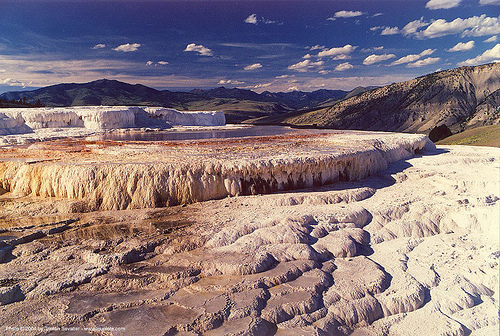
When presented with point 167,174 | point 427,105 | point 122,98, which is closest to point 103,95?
point 122,98

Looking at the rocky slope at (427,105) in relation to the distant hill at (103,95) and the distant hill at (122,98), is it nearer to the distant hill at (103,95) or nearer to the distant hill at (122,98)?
the distant hill at (122,98)

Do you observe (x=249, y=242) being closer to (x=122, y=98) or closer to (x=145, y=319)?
(x=145, y=319)

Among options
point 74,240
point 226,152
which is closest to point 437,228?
point 226,152

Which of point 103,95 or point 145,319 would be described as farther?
point 103,95

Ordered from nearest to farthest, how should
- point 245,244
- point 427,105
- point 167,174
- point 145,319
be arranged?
point 145,319 → point 245,244 → point 167,174 → point 427,105

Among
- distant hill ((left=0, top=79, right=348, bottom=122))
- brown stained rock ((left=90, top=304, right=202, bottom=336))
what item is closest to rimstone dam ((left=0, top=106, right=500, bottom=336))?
brown stained rock ((left=90, top=304, right=202, bottom=336))

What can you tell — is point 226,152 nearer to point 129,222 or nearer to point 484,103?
point 129,222
